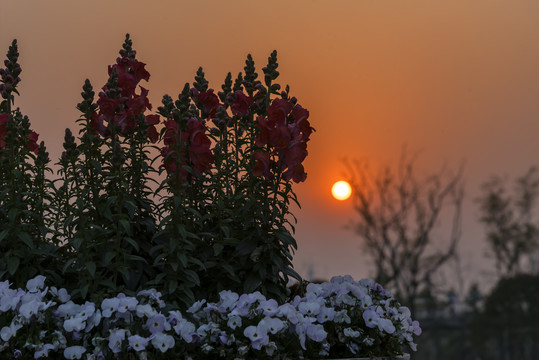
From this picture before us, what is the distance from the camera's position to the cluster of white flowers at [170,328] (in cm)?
350

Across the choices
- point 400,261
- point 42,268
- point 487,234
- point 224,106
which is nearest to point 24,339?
point 42,268

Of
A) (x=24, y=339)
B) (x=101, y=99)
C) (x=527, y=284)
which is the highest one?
(x=527, y=284)

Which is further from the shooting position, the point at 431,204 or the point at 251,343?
the point at 431,204

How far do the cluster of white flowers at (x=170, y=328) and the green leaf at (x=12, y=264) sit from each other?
144 mm

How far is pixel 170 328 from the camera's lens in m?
3.55

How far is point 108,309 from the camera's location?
3.59 meters

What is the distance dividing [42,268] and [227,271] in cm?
128

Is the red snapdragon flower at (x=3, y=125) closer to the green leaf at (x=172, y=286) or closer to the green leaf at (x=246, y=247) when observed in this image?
the green leaf at (x=172, y=286)

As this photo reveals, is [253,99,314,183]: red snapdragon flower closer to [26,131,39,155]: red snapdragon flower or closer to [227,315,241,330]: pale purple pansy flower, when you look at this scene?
[227,315,241,330]: pale purple pansy flower

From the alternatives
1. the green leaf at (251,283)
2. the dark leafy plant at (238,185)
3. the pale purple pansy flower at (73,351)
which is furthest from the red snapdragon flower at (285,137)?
the pale purple pansy flower at (73,351)

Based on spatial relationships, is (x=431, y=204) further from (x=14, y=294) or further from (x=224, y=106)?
(x=14, y=294)

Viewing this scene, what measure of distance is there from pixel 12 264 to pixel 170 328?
1237 millimetres

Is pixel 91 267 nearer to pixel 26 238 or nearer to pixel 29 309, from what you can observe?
pixel 29 309

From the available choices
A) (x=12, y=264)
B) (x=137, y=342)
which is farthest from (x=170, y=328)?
(x=12, y=264)
